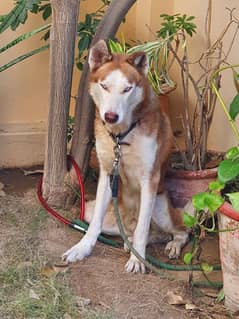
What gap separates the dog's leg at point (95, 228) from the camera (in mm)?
2643

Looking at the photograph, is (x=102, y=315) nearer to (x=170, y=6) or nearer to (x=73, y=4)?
(x=73, y=4)

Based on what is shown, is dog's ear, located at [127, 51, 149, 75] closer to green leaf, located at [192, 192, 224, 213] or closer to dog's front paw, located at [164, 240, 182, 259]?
green leaf, located at [192, 192, 224, 213]

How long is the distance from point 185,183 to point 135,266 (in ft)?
2.27

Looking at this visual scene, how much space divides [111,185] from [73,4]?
0.90 m

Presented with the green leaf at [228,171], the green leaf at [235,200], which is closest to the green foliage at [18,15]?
the green leaf at [228,171]

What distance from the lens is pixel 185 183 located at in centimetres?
311

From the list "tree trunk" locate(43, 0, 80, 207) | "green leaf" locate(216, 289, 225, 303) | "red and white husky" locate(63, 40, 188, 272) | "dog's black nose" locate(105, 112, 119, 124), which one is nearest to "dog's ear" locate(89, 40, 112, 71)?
"red and white husky" locate(63, 40, 188, 272)

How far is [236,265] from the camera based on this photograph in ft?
7.05

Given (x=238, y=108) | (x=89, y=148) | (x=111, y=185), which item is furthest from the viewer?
(x=89, y=148)

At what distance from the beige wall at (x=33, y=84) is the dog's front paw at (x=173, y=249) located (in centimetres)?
117

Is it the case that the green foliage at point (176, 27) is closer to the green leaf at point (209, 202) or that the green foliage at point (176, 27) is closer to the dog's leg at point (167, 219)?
the dog's leg at point (167, 219)

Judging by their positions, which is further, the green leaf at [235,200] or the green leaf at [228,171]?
the green leaf at [228,171]

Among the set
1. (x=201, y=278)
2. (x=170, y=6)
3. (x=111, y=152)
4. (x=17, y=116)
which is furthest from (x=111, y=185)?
(x=170, y=6)

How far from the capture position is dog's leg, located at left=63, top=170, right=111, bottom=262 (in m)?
2.64
